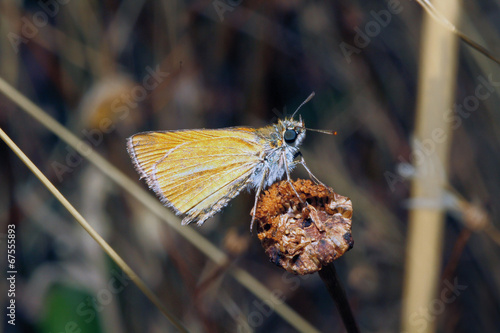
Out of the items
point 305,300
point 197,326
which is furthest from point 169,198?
point 305,300

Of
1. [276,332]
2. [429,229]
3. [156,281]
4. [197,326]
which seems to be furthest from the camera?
[276,332]

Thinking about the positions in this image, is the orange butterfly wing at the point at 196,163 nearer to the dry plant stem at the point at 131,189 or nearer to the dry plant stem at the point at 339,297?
the dry plant stem at the point at 131,189

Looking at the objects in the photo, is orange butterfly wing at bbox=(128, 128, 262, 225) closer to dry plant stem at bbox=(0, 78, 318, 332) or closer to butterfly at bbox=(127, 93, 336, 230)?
butterfly at bbox=(127, 93, 336, 230)

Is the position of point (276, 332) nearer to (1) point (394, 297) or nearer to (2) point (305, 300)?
(2) point (305, 300)

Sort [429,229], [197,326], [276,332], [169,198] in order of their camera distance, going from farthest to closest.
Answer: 1. [276,332]
2. [197,326]
3. [169,198]
4. [429,229]

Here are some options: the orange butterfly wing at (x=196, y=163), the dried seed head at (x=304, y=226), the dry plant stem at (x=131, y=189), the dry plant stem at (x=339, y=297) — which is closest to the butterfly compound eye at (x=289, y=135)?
the orange butterfly wing at (x=196, y=163)

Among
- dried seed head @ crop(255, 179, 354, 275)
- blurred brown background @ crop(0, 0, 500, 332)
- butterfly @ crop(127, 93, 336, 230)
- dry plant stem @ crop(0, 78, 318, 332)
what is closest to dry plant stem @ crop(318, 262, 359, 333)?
dried seed head @ crop(255, 179, 354, 275)
